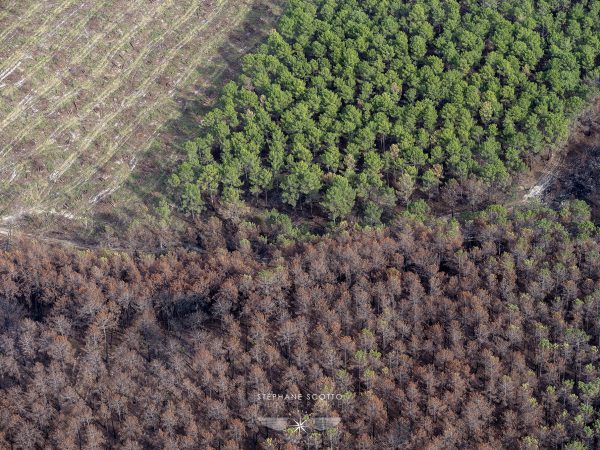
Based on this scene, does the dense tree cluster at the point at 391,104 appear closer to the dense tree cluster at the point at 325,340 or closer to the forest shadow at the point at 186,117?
the forest shadow at the point at 186,117

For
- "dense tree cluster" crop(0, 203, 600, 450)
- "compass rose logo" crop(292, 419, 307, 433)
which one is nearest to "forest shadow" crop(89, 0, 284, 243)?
"dense tree cluster" crop(0, 203, 600, 450)

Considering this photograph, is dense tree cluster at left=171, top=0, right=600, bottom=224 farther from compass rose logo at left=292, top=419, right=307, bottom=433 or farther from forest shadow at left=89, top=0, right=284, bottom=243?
compass rose logo at left=292, top=419, right=307, bottom=433

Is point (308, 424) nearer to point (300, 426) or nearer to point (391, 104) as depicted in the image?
point (300, 426)

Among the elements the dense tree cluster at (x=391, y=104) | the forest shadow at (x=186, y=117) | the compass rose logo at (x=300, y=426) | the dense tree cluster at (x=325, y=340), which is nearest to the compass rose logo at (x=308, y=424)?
the compass rose logo at (x=300, y=426)

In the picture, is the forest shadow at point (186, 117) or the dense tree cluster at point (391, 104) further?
the forest shadow at point (186, 117)

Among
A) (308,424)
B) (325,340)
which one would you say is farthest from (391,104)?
(308,424)

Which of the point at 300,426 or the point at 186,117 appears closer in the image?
the point at 300,426

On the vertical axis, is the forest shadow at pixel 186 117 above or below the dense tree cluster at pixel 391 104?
above
